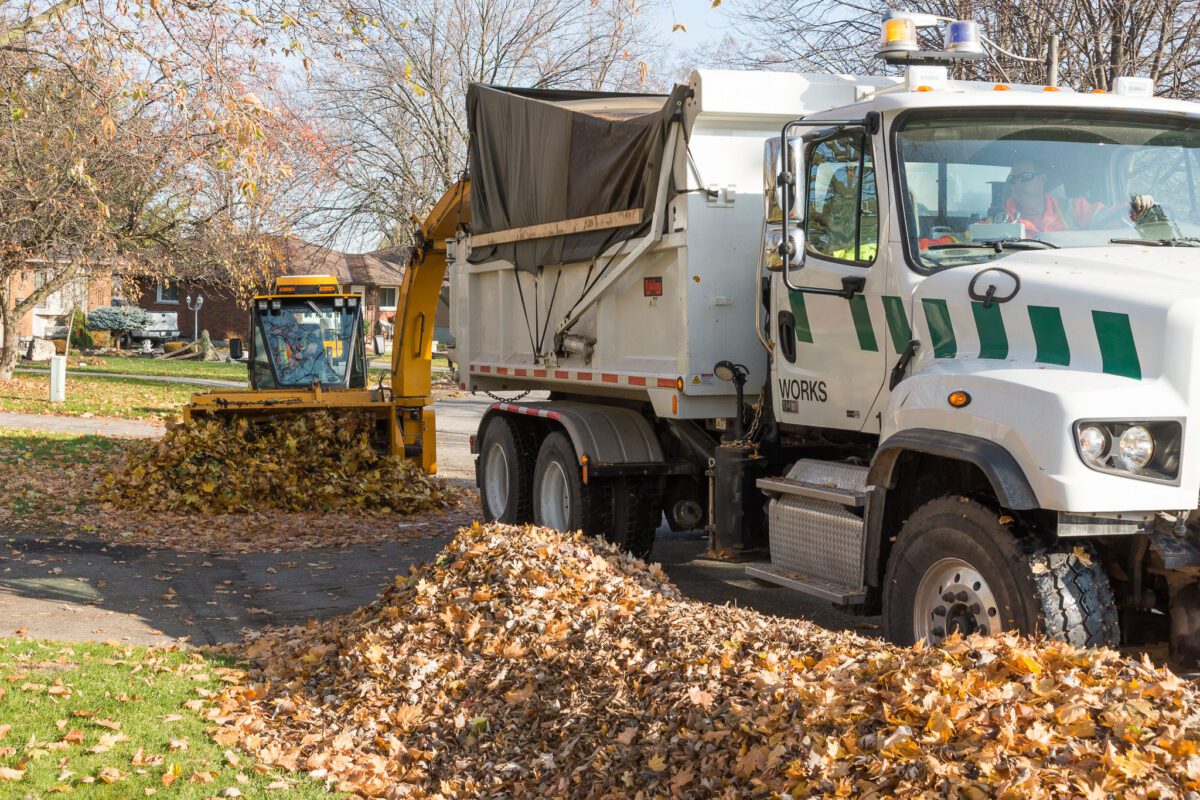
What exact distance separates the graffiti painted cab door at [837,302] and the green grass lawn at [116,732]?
11.1ft

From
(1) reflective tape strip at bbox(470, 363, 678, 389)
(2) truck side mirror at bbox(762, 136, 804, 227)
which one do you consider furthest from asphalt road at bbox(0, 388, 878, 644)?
(2) truck side mirror at bbox(762, 136, 804, 227)

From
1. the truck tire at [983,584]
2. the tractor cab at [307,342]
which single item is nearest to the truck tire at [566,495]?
the truck tire at [983,584]

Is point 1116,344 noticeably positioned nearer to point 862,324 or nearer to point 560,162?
point 862,324

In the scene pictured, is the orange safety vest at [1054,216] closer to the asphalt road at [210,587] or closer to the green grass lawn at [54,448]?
the asphalt road at [210,587]

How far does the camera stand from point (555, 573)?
6727 millimetres

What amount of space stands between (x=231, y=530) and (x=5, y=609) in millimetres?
3125

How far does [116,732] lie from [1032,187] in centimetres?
481

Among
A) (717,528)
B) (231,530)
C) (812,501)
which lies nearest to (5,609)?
(231,530)

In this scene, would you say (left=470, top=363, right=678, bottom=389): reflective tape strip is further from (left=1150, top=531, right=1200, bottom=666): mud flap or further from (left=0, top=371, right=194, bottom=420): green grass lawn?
(left=0, top=371, right=194, bottom=420): green grass lawn

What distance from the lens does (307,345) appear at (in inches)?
655

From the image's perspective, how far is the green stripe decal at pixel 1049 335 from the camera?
17.5 feet

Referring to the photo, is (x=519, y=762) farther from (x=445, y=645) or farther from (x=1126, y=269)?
(x=1126, y=269)

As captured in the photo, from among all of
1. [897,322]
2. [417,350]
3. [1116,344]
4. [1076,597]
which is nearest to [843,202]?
[897,322]

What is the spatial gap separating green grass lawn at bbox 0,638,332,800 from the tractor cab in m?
9.70
